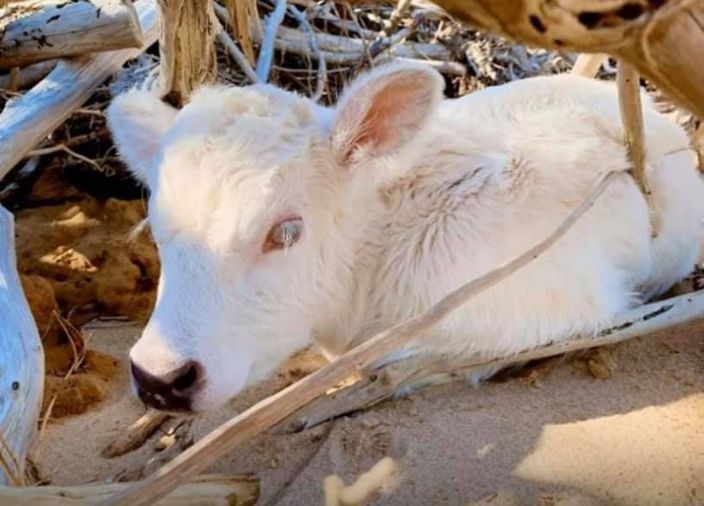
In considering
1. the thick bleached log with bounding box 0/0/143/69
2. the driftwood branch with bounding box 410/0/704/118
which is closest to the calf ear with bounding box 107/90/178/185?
the thick bleached log with bounding box 0/0/143/69

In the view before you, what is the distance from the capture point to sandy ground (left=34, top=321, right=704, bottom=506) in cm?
255

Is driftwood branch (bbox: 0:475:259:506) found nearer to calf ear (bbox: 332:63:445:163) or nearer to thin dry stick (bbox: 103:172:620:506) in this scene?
thin dry stick (bbox: 103:172:620:506)

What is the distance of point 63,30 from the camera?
477cm

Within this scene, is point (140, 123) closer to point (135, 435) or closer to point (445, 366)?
point (135, 435)

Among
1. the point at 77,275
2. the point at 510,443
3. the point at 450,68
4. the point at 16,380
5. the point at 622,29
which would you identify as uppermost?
the point at 622,29

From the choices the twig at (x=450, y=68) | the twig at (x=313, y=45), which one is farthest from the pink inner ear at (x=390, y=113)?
the twig at (x=450, y=68)

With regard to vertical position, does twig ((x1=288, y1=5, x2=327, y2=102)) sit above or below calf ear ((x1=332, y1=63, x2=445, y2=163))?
below

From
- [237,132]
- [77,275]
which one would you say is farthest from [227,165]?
[77,275]

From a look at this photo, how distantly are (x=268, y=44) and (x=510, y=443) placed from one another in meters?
3.24

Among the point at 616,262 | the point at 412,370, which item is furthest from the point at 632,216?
the point at 412,370

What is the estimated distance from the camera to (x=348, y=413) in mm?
3078

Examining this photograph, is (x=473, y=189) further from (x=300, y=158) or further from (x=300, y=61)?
(x=300, y=61)

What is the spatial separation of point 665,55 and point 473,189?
198 cm

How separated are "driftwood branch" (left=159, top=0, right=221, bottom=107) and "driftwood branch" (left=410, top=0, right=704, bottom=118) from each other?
8.50 ft
